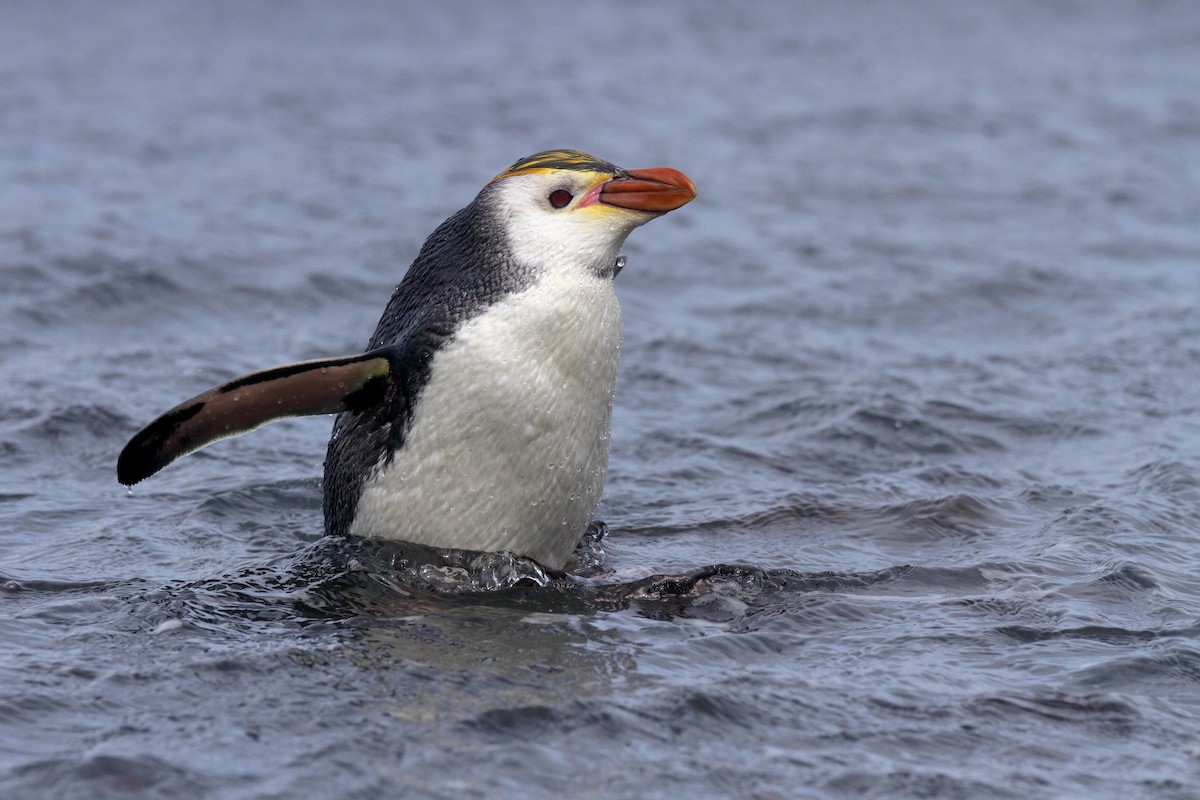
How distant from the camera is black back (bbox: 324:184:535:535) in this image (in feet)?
15.9

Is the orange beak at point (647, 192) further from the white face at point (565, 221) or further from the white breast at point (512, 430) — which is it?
the white breast at point (512, 430)

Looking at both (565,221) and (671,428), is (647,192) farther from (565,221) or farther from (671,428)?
(671,428)

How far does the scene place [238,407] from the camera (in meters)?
4.69

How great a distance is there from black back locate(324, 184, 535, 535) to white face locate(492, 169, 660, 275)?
0.21 feet

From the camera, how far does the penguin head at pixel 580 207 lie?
4852mm

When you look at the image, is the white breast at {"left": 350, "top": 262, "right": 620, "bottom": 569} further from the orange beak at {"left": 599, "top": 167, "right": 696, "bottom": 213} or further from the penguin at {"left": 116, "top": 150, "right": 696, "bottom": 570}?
the orange beak at {"left": 599, "top": 167, "right": 696, "bottom": 213}

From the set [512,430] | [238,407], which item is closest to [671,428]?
[512,430]

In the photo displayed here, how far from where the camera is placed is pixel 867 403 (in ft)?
24.2

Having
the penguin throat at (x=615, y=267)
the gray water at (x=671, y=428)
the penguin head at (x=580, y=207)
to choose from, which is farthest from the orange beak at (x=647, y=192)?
the gray water at (x=671, y=428)

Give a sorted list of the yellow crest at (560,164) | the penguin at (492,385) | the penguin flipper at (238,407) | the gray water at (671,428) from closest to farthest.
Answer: the gray water at (671,428), the penguin flipper at (238,407), the penguin at (492,385), the yellow crest at (560,164)

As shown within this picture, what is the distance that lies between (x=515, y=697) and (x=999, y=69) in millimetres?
12885

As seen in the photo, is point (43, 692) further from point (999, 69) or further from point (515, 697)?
point (999, 69)

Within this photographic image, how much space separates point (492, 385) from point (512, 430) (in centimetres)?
15

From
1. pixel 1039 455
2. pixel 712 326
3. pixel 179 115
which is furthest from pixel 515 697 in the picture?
pixel 179 115
